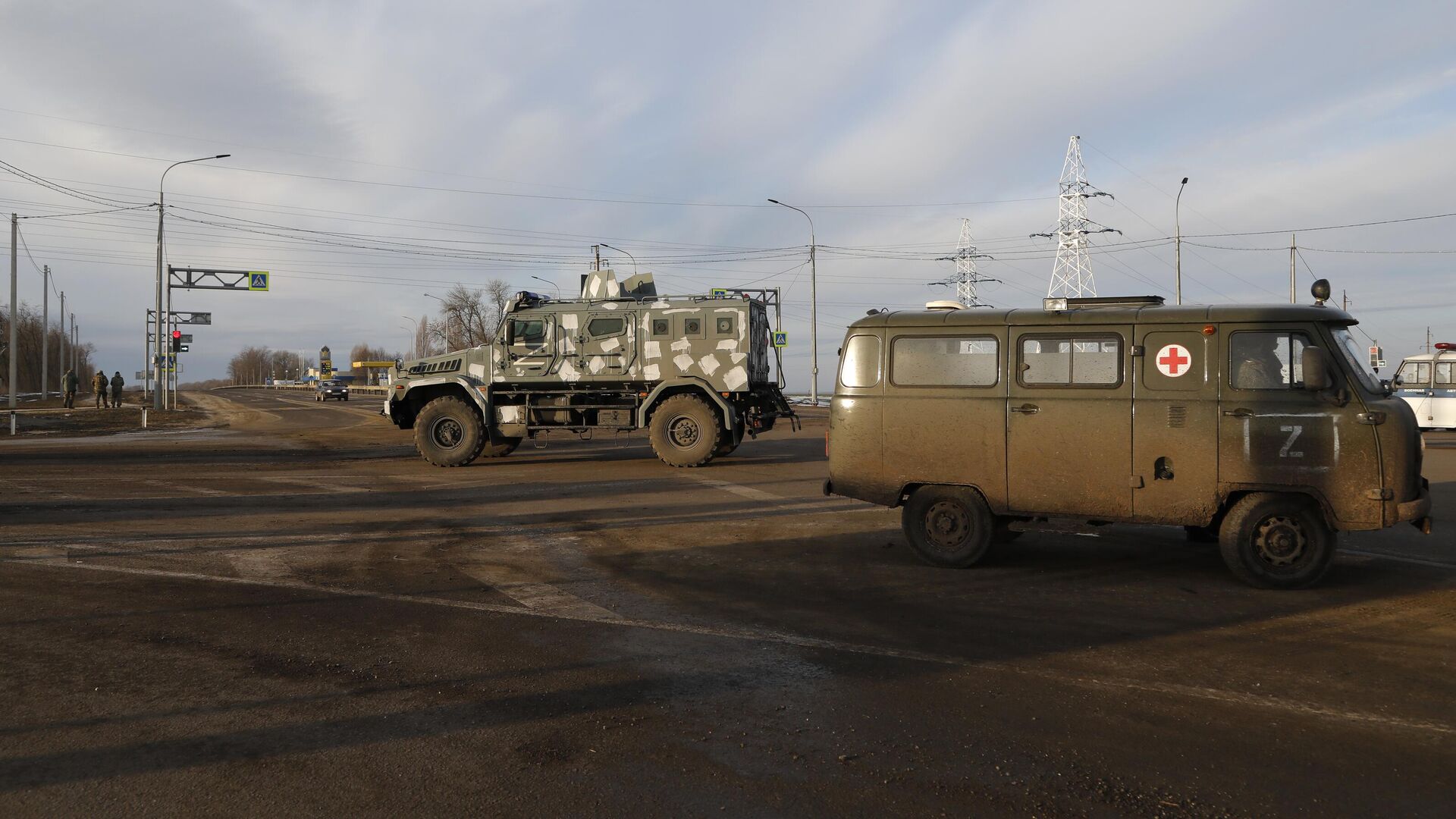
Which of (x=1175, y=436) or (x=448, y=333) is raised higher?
(x=448, y=333)

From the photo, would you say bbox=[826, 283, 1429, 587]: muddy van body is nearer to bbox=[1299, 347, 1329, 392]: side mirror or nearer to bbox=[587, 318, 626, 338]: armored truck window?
bbox=[1299, 347, 1329, 392]: side mirror

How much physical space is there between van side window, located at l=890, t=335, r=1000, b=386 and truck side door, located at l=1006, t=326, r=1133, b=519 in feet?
0.74

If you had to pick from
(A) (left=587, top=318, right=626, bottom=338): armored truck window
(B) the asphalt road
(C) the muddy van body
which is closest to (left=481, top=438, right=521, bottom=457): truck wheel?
(A) (left=587, top=318, right=626, bottom=338): armored truck window

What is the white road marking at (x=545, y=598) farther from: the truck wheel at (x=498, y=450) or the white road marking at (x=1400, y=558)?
the truck wheel at (x=498, y=450)

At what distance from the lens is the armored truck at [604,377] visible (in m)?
16.1

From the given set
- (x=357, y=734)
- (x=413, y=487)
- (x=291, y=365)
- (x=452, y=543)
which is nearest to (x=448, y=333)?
(x=413, y=487)

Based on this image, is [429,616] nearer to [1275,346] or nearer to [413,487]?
[1275,346]

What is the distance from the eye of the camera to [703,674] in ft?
16.3

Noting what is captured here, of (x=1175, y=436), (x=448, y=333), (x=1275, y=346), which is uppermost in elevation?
(x=448, y=333)

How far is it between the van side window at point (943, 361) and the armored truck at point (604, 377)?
8.20 metres

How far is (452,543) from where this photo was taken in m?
8.88

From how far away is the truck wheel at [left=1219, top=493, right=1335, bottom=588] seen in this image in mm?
6828

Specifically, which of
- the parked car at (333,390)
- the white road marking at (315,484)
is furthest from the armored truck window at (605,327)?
the parked car at (333,390)

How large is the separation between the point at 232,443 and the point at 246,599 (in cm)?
1729
